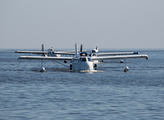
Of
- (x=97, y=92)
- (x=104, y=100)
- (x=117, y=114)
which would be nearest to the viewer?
(x=117, y=114)

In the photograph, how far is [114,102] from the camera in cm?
1811

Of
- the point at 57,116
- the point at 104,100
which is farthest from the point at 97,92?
the point at 57,116

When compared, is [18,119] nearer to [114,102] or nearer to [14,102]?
[14,102]

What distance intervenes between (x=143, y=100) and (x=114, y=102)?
1913 millimetres

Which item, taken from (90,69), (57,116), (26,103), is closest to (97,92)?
(26,103)

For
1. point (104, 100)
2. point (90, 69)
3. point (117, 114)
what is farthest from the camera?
point (90, 69)

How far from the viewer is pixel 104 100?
18.8m

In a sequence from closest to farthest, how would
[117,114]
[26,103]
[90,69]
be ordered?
[117,114]
[26,103]
[90,69]

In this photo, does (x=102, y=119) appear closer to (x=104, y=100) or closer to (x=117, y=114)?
(x=117, y=114)

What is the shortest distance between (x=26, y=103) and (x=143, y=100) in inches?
263

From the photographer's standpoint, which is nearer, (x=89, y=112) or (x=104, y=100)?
→ (x=89, y=112)

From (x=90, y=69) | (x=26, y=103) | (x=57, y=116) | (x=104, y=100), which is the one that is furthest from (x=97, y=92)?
(x=90, y=69)

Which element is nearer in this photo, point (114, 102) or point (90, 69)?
→ point (114, 102)

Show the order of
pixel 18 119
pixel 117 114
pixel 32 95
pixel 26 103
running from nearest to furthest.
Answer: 1. pixel 18 119
2. pixel 117 114
3. pixel 26 103
4. pixel 32 95
